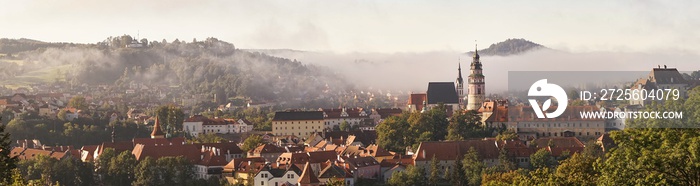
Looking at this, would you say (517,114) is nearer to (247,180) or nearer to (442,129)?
(442,129)

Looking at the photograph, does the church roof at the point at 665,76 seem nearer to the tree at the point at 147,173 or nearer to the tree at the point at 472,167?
the tree at the point at 472,167

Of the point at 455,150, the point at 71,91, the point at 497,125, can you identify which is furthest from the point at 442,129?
the point at 71,91

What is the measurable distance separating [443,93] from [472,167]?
42111 mm

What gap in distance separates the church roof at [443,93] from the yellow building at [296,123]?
10257 millimetres

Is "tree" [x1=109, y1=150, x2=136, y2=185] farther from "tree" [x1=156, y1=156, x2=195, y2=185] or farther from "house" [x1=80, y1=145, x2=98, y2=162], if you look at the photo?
"house" [x1=80, y1=145, x2=98, y2=162]

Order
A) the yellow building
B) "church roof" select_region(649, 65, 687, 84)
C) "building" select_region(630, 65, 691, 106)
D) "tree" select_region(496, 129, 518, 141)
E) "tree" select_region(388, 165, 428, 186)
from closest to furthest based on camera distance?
"tree" select_region(388, 165, 428, 186), "tree" select_region(496, 129, 518, 141), "building" select_region(630, 65, 691, 106), "church roof" select_region(649, 65, 687, 84), the yellow building

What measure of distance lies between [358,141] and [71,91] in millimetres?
90461

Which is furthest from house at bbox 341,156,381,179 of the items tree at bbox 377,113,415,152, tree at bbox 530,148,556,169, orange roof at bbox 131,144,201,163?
orange roof at bbox 131,144,201,163

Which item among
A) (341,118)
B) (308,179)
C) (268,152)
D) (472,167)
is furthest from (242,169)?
(341,118)

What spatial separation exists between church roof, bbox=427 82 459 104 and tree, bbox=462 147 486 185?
3820 cm

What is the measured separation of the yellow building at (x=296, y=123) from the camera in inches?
4232

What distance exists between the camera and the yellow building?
4232 inches

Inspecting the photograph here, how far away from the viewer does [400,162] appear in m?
76.1

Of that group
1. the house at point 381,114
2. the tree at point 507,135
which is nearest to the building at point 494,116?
the tree at point 507,135
